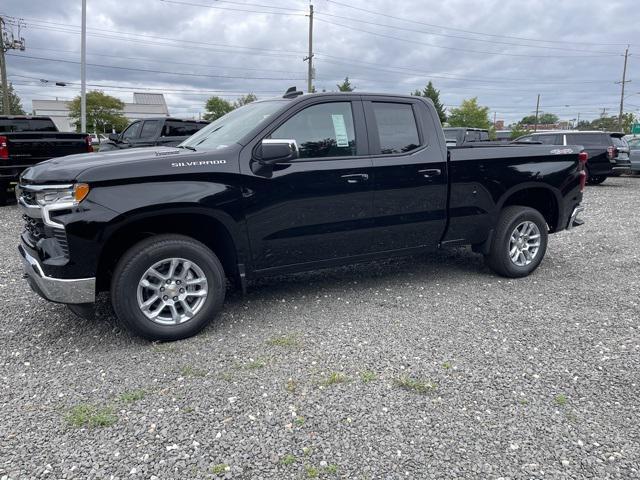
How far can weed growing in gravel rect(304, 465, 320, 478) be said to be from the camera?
7.89 ft

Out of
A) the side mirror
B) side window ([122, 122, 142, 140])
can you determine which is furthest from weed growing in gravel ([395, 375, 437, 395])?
side window ([122, 122, 142, 140])

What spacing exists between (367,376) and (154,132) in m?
10.7

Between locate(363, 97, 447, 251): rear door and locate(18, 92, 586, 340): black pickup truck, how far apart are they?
1 cm

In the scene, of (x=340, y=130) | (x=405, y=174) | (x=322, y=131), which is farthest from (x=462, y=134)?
(x=322, y=131)

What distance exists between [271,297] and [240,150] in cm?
159

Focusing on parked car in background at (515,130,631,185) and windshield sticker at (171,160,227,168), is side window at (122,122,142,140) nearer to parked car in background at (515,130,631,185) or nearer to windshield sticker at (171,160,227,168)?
windshield sticker at (171,160,227,168)

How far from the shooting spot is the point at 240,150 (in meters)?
4.02

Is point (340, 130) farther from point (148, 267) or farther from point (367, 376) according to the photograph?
point (367, 376)

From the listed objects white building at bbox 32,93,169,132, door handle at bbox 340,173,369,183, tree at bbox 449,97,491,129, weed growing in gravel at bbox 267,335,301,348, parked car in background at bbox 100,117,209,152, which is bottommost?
weed growing in gravel at bbox 267,335,301,348

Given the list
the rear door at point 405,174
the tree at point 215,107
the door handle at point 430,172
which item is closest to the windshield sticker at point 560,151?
the rear door at point 405,174

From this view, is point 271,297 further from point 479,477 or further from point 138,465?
point 479,477

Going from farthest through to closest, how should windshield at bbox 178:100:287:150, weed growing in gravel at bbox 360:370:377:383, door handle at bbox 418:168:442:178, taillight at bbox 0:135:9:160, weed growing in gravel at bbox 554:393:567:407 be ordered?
1. taillight at bbox 0:135:9:160
2. door handle at bbox 418:168:442:178
3. windshield at bbox 178:100:287:150
4. weed growing in gravel at bbox 360:370:377:383
5. weed growing in gravel at bbox 554:393:567:407

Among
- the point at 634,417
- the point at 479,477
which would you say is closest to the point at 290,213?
the point at 479,477

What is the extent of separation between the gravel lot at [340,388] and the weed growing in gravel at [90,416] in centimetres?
1
